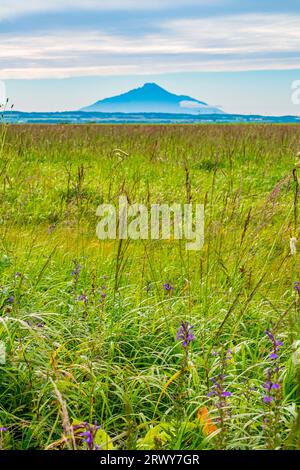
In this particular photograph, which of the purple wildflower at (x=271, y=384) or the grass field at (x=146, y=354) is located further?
the grass field at (x=146, y=354)

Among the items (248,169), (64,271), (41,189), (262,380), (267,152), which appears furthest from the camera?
(267,152)

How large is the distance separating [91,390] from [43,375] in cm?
20

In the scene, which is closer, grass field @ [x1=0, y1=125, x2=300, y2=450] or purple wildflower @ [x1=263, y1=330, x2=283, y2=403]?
purple wildflower @ [x1=263, y1=330, x2=283, y2=403]

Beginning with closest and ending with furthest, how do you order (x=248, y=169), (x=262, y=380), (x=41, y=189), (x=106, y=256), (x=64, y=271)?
(x=262, y=380) → (x=64, y=271) → (x=106, y=256) → (x=41, y=189) → (x=248, y=169)

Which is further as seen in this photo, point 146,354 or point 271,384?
point 146,354

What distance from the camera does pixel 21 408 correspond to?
7.71 feet

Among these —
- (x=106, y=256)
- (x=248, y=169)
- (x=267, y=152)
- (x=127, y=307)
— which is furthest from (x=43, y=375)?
(x=267, y=152)

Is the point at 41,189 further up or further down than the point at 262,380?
further up

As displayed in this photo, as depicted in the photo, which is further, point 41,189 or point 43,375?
point 41,189

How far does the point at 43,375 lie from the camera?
2.35 meters

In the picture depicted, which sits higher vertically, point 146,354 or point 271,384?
point 271,384

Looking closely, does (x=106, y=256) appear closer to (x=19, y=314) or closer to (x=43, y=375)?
(x=19, y=314)
